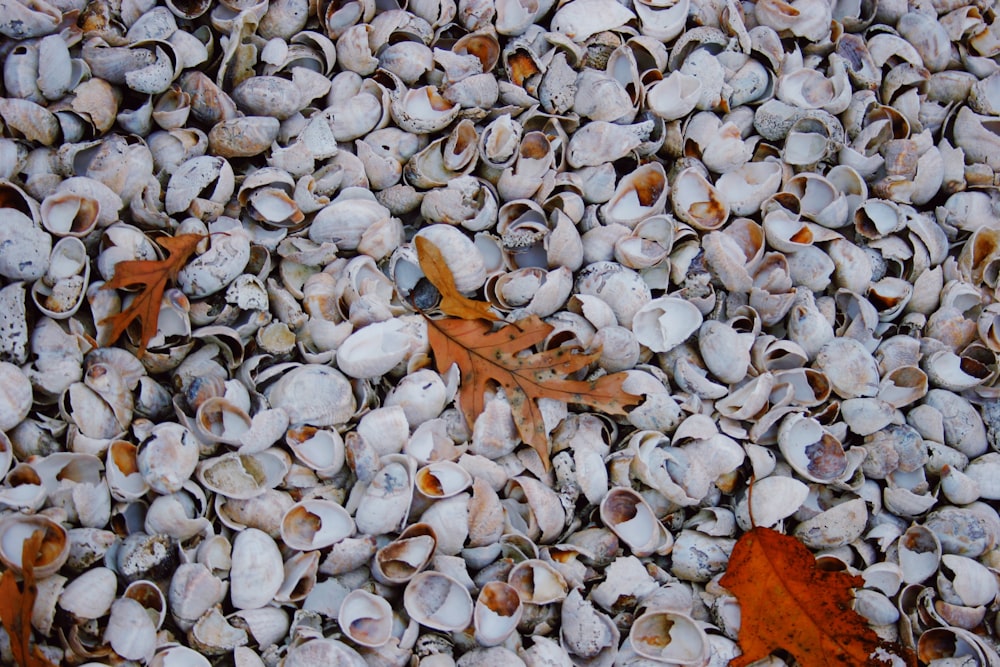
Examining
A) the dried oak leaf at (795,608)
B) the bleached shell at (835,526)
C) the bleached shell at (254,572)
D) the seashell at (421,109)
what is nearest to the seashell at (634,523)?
the dried oak leaf at (795,608)

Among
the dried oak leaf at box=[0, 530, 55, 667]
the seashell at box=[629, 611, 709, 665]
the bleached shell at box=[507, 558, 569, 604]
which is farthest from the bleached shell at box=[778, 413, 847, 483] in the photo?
the dried oak leaf at box=[0, 530, 55, 667]

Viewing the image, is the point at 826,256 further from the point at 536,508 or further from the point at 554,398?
the point at 536,508

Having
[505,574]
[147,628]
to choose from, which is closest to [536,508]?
[505,574]

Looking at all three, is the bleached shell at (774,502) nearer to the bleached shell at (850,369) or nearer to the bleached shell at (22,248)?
the bleached shell at (850,369)

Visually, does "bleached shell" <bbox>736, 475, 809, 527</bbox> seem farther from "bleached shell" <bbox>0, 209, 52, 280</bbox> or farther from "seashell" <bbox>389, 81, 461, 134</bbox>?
"bleached shell" <bbox>0, 209, 52, 280</bbox>

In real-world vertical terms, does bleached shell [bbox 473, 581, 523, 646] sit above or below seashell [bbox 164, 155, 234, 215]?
below

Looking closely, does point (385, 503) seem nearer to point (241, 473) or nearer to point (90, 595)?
point (241, 473)
